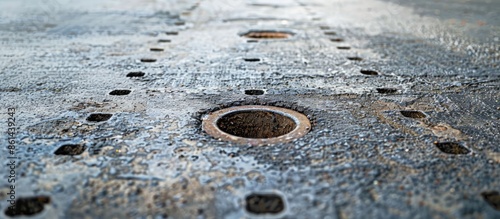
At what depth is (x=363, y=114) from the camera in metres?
→ 2.11

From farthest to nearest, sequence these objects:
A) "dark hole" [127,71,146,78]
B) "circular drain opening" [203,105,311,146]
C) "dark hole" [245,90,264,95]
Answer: "dark hole" [127,71,146,78]
"dark hole" [245,90,264,95]
"circular drain opening" [203,105,311,146]

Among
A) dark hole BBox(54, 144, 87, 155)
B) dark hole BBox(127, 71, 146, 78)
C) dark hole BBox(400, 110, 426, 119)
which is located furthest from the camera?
dark hole BBox(127, 71, 146, 78)

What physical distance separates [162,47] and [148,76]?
101 cm

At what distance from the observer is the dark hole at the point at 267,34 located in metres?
4.42

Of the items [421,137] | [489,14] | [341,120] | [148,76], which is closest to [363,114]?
[341,120]

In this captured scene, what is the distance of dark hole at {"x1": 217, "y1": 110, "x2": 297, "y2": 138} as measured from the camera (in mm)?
1942

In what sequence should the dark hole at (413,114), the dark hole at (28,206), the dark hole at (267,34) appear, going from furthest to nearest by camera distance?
the dark hole at (267,34) < the dark hole at (413,114) < the dark hole at (28,206)

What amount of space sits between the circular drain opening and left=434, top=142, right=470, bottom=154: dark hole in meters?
0.57

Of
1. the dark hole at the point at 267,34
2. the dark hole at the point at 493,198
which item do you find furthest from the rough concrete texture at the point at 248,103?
the dark hole at the point at 267,34

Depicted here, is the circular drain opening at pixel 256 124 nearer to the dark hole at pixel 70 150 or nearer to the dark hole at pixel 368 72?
the dark hole at pixel 70 150

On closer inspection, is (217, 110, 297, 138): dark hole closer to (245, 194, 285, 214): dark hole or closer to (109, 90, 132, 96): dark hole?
(245, 194, 285, 214): dark hole

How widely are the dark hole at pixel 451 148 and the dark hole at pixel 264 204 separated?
82 cm

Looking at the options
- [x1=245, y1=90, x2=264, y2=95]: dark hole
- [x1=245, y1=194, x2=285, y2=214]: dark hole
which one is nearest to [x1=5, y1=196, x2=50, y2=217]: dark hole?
[x1=245, y1=194, x2=285, y2=214]: dark hole

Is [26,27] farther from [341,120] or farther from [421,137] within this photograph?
[421,137]
